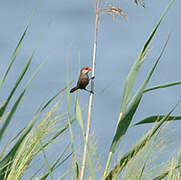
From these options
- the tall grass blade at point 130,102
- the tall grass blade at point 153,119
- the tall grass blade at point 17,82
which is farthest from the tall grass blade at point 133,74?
the tall grass blade at point 17,82

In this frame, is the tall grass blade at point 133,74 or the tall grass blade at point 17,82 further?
the tall grass blade at point 133,74

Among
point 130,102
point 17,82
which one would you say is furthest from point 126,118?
point 17,82

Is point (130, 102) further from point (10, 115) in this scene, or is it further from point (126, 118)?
point (10, 115)

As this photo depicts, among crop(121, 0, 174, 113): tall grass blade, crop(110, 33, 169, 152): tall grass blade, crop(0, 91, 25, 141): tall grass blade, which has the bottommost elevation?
crop(0, 91, 25, 141): tall grass blade

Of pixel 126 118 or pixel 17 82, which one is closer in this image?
pixel 17 82

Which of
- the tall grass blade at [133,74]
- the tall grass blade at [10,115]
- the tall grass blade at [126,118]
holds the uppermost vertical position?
the tall grass blade at [133,74]

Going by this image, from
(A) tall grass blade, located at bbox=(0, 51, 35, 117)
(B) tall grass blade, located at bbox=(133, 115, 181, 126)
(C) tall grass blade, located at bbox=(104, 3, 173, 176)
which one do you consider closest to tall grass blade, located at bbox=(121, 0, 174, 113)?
(C) tall grass blade, located at bbox=(104, 3, 173, 176)

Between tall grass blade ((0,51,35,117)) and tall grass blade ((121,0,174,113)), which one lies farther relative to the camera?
tall grass blade ((121,0,174,113))

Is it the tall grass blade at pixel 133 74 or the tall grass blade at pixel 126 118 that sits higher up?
the tall grass blade at pixel 133 74

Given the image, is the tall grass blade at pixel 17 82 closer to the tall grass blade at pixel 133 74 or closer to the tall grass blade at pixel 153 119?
the tall grass blade at pixel 133 74

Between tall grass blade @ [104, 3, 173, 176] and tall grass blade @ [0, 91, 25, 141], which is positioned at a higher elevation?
tall grass blade @ [104, 3, 173, 176]

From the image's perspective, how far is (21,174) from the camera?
1.71 meters

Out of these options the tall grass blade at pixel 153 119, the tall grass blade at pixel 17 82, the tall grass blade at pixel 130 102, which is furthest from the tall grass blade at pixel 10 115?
the tall grass blade at pixel 153 119

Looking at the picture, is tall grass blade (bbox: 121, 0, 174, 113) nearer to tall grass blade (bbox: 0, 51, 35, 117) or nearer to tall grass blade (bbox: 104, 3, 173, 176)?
tall grass blade (bbox: 104, 3, 173, 176)
